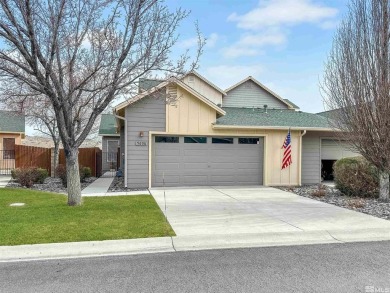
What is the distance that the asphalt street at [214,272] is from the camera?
13.1ft

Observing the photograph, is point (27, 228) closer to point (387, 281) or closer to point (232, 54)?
point (387, 281)

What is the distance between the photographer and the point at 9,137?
2395cm

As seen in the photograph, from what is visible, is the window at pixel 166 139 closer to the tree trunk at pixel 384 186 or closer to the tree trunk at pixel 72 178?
the tree trunk at pixel 72 178

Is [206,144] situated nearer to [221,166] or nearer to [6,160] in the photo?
[221,166]

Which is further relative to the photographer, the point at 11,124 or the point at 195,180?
the point at 11,124

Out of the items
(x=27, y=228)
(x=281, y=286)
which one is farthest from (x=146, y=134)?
(x=281, y=286)

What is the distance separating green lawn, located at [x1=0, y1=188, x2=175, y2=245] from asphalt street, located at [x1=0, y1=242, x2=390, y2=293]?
99cm

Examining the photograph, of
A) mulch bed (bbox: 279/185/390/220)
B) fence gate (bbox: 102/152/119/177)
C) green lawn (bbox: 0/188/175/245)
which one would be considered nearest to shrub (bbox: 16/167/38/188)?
green lawn (bbox: 0/188/175/245)

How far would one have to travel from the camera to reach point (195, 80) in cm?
1992

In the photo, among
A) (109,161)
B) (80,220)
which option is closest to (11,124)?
(109,161)

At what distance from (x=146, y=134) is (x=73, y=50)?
505 centimetres

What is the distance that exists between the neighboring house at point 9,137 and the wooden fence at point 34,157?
159 inches

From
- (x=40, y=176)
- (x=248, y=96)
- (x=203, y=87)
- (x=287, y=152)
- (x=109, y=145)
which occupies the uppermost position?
(x=203, y=87)

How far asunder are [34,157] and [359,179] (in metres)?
17.2
